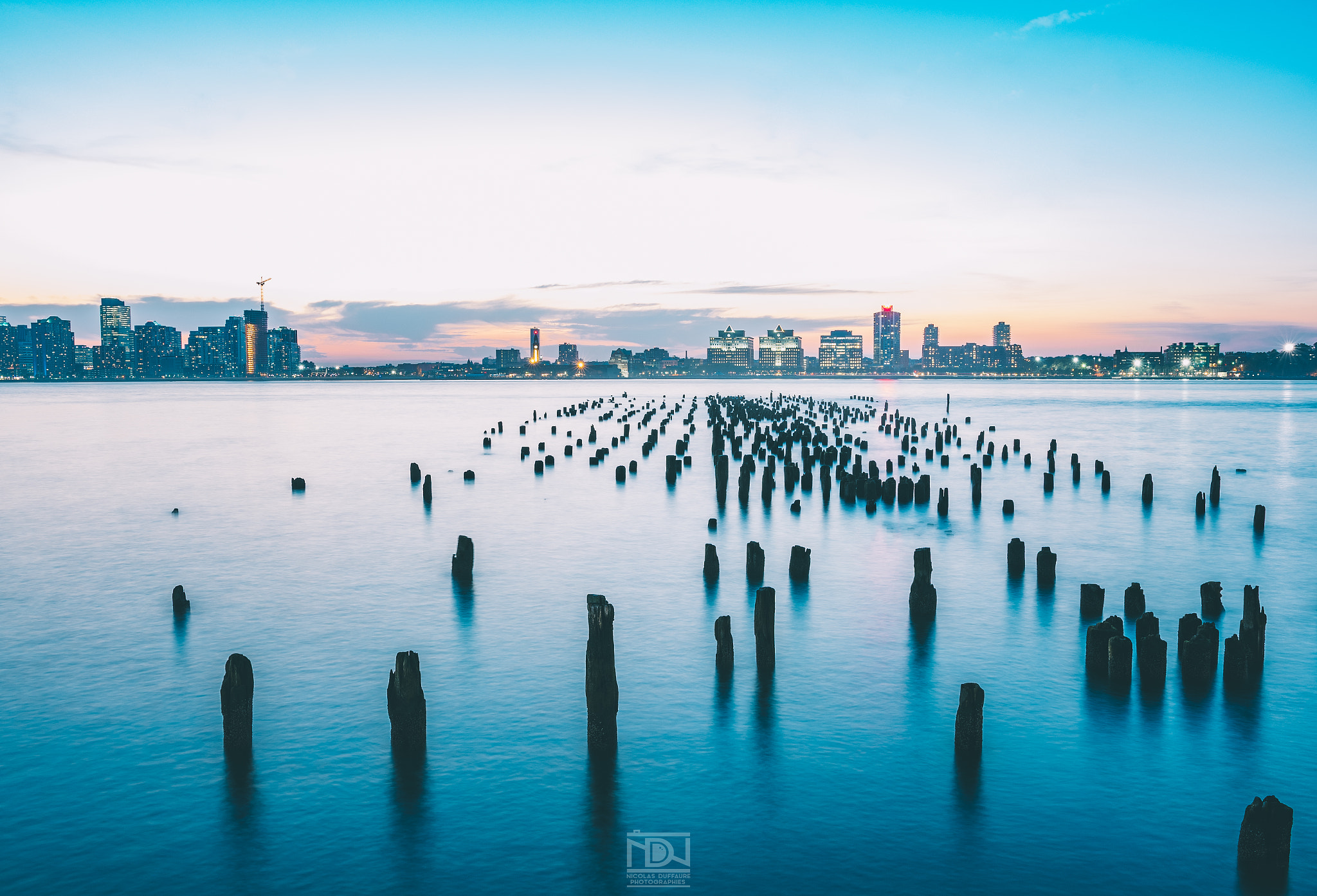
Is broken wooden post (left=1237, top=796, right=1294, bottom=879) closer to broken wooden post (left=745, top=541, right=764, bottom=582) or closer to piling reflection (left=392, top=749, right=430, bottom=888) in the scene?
piling reflection (left=392, top=749, right=430, bottom=888)

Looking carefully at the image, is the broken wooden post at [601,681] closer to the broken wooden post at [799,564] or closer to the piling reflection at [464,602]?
the piling reflection at [464,602]

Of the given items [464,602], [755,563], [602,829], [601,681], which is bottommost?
[602,829]

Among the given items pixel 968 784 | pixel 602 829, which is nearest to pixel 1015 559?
pixel 968 784

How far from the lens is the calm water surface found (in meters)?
9.80

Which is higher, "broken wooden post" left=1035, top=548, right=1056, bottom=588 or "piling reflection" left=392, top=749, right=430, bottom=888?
"broken wooden post" left=1035, top=548, right=1056, bottom=588

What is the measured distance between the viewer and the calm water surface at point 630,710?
9797 millimetres

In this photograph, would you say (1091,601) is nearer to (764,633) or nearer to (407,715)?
(764,633)

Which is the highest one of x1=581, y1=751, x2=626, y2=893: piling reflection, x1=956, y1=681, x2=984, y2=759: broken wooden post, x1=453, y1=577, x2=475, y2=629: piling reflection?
x1=956, y1=681, x2=984, y2=759: broken wooden post

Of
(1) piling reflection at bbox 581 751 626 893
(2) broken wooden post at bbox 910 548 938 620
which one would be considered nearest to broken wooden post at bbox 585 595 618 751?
(1) piling reflection at bbox 581 751 626 893

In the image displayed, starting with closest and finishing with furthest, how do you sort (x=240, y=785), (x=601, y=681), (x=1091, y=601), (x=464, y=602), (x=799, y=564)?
1. (x=240, y=785)
2. (x=601, y=681)
3. (x=1091, y=601)
4. (x=464, y=602)
5. (x=799, y=564)

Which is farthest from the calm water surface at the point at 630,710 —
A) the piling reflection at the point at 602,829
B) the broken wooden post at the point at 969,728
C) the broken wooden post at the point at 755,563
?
the broken wooden post at the point at 755,563

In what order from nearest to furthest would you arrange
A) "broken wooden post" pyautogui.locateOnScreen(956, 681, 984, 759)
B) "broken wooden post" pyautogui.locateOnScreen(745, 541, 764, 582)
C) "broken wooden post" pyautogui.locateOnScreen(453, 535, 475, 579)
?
"broken wooden post" pyautogui.locateOnScreen(956, 681, 984, 759)
"broken wooden post" pyautogui.locateOnScreen(745, 541, 764, 582)
"broken wooden post" pyautogui.locateOnScreen(453, 535, 475, 579)

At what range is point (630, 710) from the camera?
1363 cm

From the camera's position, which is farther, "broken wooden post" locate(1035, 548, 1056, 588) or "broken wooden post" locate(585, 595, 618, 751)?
"broken wooden post" locate(1035, 548, 1056, 588)
